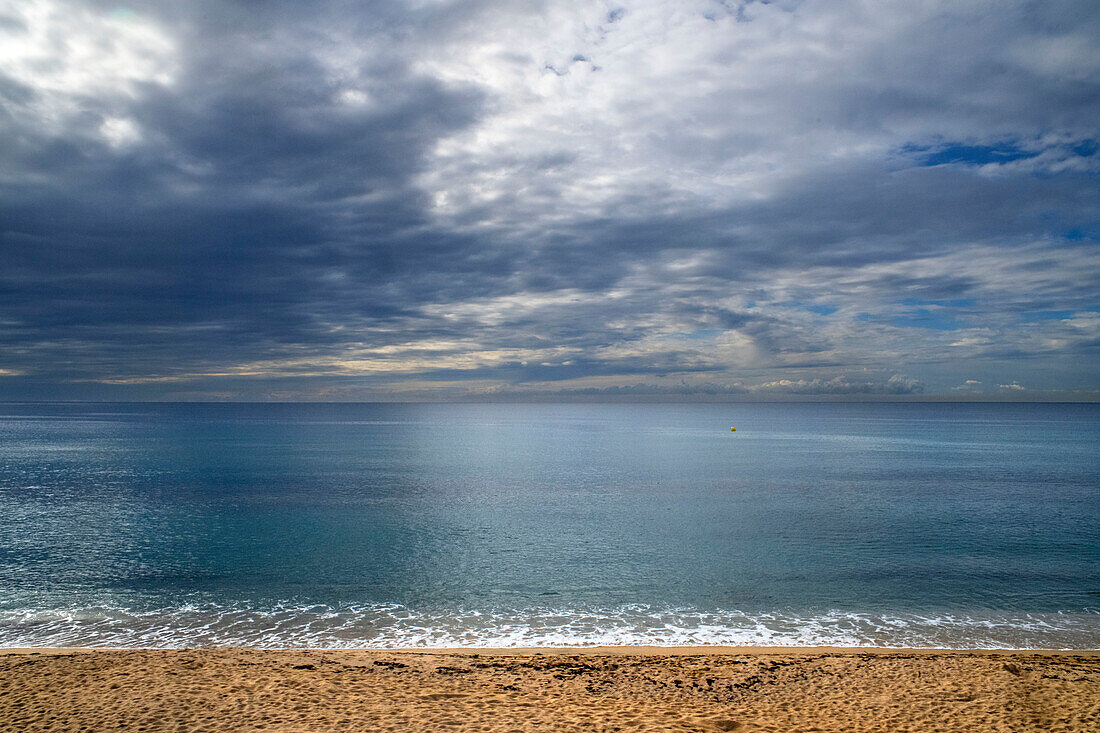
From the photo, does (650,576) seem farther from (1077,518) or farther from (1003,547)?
(1077,518)

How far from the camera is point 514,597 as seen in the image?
21.5 m


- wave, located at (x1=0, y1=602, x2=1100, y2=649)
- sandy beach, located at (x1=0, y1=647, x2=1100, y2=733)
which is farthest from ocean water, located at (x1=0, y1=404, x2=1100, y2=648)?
sandy beach, located at (x1=0, y1=647, x2=1100, y2=733)

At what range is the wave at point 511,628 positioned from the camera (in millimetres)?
17297

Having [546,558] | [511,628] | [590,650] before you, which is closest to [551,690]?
[590,650]

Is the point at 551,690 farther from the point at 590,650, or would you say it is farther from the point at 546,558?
the point at 546,558

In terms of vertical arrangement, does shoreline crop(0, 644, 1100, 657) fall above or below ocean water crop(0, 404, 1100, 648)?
above

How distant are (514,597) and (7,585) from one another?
731 inches

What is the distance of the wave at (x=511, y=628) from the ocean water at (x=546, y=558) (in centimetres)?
9

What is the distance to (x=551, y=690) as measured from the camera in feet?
43.4

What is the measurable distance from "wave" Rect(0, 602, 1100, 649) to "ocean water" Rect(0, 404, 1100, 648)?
9 cm

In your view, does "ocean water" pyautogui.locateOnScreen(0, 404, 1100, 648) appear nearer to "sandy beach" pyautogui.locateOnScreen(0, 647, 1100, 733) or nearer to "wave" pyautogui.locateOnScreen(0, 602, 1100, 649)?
"wave" pyautogui.locateOnScreen(0, 602, 1100, 649)

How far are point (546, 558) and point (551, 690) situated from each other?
44.7 ft

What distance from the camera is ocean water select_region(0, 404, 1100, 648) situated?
18.5 m

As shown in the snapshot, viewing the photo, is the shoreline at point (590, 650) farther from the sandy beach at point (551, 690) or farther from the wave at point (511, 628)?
the wave at point (511, 628)
